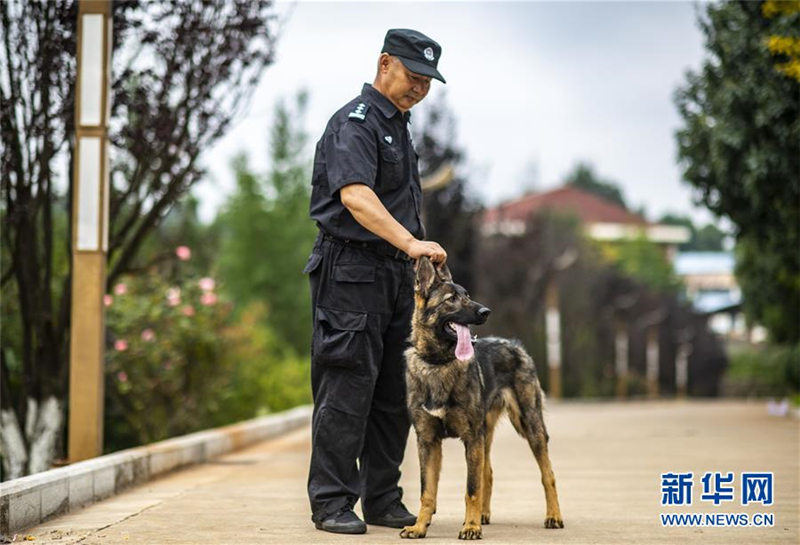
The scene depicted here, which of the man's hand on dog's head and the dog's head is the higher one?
the man's hand on dog's head

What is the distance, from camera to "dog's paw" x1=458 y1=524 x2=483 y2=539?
6.63 m

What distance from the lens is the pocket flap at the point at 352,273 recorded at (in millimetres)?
7055

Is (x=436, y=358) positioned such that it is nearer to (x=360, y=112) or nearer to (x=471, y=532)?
(x=471, y=532)

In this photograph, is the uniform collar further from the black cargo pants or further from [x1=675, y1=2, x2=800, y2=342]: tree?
[x1=675, y1=2, x2=800, y2=342]: tree

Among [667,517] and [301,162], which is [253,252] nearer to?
[301,162]

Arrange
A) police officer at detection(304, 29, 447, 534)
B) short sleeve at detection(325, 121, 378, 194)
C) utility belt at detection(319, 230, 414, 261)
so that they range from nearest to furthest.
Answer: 1. short sleeve at detection(325, 121, 378, 194)
2. police officer at detection(304, 29, 447, 534)
3. utility belt at detection(319, 230, 414, 261)

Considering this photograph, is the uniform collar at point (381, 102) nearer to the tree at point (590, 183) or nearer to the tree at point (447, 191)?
the tree at point (447, 191)

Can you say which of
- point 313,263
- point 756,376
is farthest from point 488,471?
point 756,376

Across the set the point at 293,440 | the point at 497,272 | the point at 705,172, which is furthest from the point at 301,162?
the point at 293,440

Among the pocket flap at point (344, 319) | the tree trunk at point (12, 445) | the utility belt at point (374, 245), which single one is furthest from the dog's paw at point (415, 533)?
the tree trunk at point (12, 445)

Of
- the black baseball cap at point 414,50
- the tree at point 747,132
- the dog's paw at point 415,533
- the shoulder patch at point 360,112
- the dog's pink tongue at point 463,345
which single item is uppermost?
the tree at point 747,132

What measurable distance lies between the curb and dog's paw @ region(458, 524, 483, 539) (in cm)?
242

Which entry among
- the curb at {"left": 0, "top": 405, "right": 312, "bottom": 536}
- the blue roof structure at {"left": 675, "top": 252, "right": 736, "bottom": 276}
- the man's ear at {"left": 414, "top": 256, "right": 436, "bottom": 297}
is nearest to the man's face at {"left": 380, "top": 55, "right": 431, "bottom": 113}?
the man's ear at {"left": 414, "top": 256, "right": 436, "bottom": 297}

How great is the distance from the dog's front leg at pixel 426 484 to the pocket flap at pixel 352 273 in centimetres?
94
